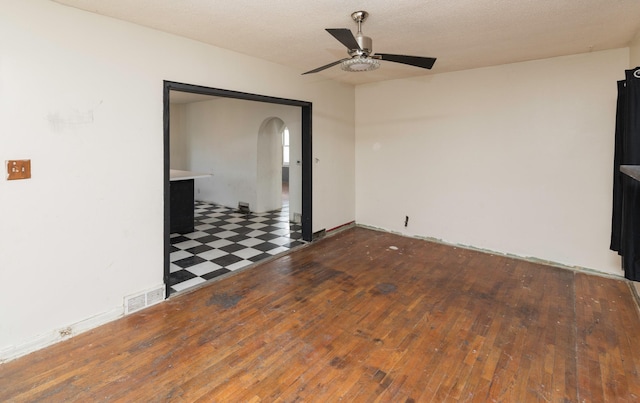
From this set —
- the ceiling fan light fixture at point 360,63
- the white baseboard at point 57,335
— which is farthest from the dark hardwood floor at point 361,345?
the ceiling fan light fixture at point 360,63

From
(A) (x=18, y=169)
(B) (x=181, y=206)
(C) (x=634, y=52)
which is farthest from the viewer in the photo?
(B) (x=181, y=206)

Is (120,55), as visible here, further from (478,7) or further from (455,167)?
(455,167)

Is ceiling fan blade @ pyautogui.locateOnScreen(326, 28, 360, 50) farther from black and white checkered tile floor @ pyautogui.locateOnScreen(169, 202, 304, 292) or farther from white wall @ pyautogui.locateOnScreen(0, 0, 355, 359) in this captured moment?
black and white checkered tile floor @ pyautogui.locateOnScreen(169, 202, 304, 292)

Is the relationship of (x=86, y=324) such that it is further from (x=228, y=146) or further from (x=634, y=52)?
(x=634, y=52)

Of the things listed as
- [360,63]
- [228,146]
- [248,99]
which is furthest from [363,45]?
[228,146]

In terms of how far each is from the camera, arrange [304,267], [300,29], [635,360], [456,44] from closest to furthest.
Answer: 1. [635,360]
2. [300,29]
3. [456,44]
4. [304,267]

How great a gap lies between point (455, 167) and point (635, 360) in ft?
9.12

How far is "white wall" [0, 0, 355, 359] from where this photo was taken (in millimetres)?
2078

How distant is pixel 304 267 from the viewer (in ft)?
12.2

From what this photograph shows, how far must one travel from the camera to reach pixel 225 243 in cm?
450

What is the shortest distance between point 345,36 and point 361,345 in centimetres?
209

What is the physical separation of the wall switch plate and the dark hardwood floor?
118 cm

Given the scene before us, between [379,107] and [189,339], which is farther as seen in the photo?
[379,107]

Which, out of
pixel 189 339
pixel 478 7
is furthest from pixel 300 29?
pixel 189 339
